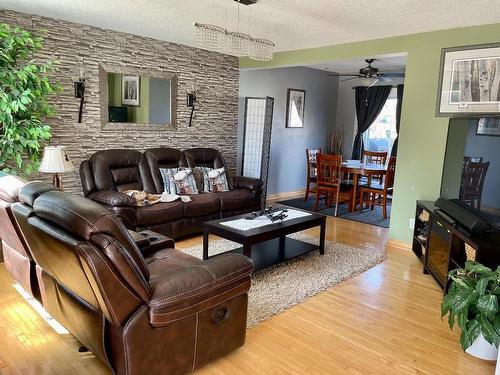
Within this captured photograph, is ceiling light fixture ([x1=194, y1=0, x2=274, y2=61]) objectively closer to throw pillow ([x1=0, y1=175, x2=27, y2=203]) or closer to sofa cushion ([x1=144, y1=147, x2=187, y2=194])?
throw pillow ([x1=0, y1=175, x2=27, y2=203])

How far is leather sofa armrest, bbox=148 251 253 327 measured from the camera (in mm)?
1756

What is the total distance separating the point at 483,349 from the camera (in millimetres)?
2244

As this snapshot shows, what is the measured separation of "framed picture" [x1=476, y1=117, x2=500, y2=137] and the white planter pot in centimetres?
142

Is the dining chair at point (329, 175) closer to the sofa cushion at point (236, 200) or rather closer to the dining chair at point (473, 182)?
the sofa cushion at point (236, 200)

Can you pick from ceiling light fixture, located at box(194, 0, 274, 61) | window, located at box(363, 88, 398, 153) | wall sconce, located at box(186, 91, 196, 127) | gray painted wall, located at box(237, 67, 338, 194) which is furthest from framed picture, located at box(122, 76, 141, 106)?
window, located at box(363, 88, 398, 153)

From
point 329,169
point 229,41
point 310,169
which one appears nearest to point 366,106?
point 310,169

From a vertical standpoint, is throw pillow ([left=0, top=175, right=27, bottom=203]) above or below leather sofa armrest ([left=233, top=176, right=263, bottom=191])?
above

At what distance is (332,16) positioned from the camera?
3.48 meters

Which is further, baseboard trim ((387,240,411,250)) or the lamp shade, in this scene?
baseboard trim ((387,240,411,250))

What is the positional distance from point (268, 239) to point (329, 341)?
1.09m

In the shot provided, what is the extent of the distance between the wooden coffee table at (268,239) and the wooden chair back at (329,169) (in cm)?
214

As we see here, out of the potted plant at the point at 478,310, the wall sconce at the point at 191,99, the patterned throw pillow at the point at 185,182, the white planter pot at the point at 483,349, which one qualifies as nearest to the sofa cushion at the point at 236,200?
the patterned throw pillow at the point at 185,182

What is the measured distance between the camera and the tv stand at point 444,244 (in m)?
2.55

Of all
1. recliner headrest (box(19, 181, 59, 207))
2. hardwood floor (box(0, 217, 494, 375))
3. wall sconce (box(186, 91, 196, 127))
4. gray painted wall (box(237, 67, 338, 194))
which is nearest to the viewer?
recliner headrest (box(19, 181, 59, 207))
